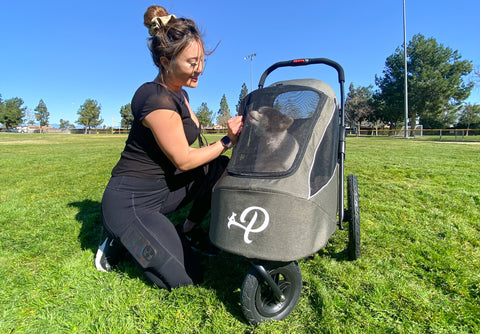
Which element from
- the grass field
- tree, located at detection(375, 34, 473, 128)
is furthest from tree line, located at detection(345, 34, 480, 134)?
the grass field

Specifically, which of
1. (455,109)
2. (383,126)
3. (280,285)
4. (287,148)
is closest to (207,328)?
(280,285)

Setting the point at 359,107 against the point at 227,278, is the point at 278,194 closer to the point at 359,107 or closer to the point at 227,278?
the point at 227,278

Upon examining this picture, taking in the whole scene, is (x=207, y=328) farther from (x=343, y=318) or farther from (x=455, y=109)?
(x=455, y=109)

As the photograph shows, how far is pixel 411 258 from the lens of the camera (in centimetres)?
229

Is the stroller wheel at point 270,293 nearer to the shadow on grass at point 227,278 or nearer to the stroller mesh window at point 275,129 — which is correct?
the shadow on grass at point 227,278

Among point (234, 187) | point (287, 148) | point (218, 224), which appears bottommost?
point (218, 224)

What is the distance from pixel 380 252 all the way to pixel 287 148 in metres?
1.53

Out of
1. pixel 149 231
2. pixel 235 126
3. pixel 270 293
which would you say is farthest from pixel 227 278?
pixel 235 126

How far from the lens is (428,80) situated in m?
35.0

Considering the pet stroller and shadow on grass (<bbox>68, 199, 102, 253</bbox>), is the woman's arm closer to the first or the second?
the pet stroller

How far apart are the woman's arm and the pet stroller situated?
0.30m

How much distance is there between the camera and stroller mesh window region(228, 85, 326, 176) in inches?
60.1

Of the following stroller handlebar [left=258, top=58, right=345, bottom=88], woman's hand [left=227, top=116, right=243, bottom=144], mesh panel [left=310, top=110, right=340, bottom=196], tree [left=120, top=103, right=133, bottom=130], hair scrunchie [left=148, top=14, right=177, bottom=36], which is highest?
tree [left=120, top=103, right=133, bottom=130]

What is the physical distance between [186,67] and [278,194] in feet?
3.94
